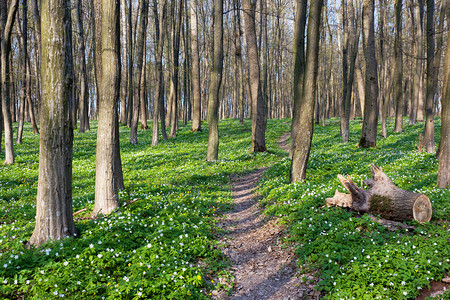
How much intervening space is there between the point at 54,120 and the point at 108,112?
1807mm

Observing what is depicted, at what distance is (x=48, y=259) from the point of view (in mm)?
4500

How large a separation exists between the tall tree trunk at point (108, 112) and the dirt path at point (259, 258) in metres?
3.05

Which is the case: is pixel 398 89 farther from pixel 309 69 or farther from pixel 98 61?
pixel 98 61

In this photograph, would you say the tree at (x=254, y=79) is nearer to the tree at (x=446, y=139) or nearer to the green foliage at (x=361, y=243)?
the green foliage at (x=361, y=243)

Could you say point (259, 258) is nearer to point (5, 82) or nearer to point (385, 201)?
point (385, 201)

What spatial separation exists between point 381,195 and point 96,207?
22.0 ft

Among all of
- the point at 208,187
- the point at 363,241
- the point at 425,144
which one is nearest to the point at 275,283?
the point at 363,241

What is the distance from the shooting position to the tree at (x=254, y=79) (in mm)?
15469

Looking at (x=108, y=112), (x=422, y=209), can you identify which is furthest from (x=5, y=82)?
(x=422, y=209)

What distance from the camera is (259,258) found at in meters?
5.86

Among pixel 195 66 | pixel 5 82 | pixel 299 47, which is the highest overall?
pixel 195 66

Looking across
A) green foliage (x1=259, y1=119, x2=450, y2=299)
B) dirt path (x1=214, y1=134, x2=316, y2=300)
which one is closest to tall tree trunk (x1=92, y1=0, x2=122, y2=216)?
dirt path (x1=214, y1=134, x2=316, y2=300)

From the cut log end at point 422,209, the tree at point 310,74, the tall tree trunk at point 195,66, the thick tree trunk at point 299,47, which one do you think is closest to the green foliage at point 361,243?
the cut log end at point 422,209

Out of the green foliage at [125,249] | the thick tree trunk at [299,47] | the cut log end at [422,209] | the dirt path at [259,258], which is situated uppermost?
the thick tree trunk at [299,47]
